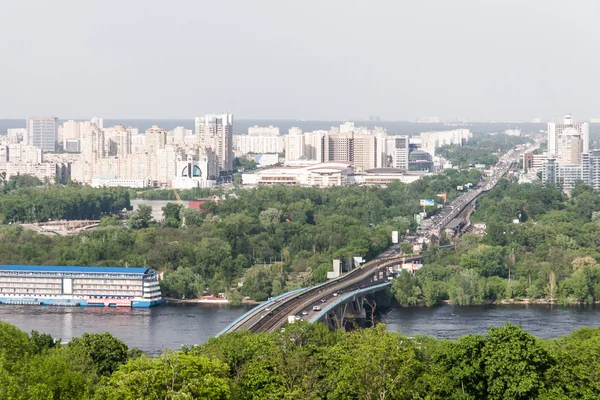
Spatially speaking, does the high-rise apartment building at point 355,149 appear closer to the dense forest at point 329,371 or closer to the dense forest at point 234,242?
the dense forest at point 234,242

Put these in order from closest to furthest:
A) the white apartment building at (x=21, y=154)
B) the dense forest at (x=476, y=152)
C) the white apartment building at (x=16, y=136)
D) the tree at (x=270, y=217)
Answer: the tree at (x=270, y=217) < the white apartment building at (x=21, y=154) < the dense forest at (x=476, y=152) < the white apartment building at (x=16, y=136)

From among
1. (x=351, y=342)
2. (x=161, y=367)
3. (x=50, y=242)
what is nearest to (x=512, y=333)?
(x=351, y=342)

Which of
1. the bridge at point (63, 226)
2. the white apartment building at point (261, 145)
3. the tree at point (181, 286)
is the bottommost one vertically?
the tree at point (181, 286)

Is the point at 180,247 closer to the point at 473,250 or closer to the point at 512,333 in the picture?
the point at 473,250

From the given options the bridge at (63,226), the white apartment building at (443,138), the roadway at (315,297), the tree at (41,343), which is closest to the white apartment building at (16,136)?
the white apartment building at (443,138)

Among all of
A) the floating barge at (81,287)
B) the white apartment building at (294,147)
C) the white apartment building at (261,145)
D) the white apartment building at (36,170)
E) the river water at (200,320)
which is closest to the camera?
the river water at (200,320)

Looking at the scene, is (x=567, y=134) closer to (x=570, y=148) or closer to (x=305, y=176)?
(x=570, y=148)
